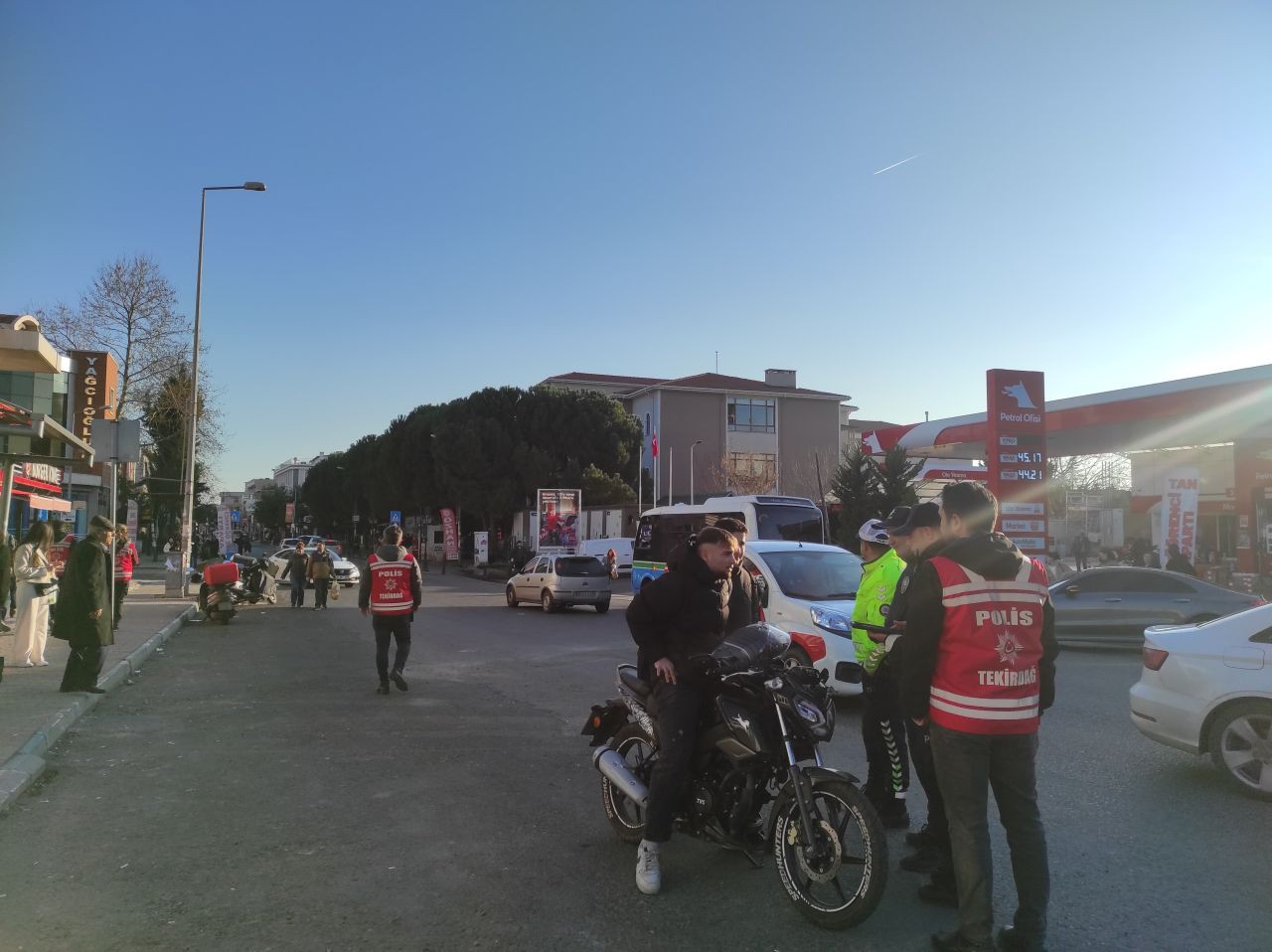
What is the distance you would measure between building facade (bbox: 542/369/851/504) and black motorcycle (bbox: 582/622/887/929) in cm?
5484

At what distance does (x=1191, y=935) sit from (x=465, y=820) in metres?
3.78

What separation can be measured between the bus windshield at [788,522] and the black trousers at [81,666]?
13.7m

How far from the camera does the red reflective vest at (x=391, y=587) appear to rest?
10.5 m

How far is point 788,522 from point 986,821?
17.7 metres

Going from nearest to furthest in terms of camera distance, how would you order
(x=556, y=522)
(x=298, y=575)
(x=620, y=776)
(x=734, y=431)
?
(x=620, y=776), (x=298, y=575), (x=556, y=522), (x=734, y=431)

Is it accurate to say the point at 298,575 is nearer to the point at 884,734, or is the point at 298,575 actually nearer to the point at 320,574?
the point at 320,574

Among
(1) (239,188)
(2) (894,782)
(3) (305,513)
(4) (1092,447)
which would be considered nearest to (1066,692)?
(2) (894,782)

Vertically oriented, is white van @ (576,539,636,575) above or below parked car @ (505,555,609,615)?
above

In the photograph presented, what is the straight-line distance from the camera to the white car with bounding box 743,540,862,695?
9.26 metres

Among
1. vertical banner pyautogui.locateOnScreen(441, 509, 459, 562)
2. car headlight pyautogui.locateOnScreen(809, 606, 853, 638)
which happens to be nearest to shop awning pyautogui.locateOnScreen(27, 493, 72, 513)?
vertical banner pyautogui.locateOnScreen(441, 509, 459, 562)

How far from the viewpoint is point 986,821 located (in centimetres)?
364

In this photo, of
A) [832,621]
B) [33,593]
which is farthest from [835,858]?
[33,593]

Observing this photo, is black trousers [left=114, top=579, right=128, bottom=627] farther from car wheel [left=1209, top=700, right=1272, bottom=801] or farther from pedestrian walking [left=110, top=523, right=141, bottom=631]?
car wheel [left=1209, top=700, right=1272, bottom=801]

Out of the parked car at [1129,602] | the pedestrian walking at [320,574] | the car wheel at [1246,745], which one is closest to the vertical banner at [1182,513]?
the parked car at [1129,602]
